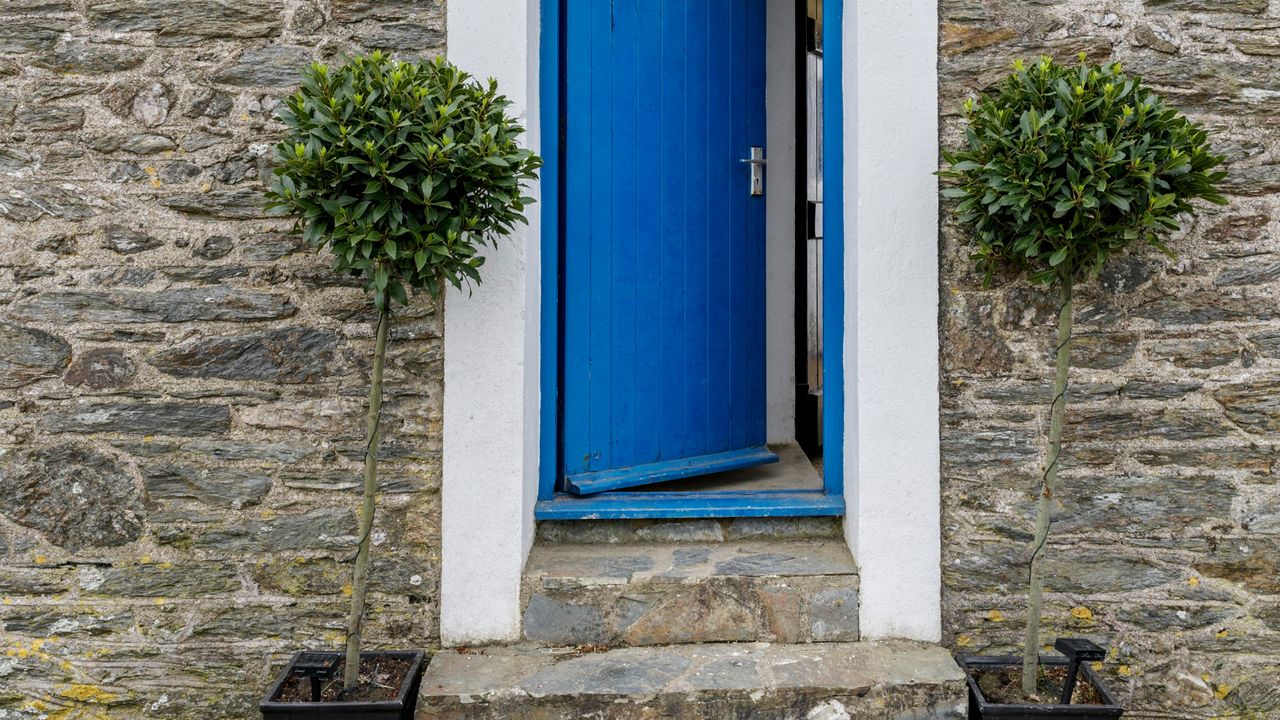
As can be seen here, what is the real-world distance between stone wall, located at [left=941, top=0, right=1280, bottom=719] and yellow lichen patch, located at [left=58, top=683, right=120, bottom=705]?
2.66 metres

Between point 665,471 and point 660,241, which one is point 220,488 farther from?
point 660,241

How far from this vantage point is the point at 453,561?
9.16 ft

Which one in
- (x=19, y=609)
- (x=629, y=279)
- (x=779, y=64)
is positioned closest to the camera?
(x=19, y=609)

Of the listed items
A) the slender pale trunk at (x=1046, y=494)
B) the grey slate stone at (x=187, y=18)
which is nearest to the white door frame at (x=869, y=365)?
the slender pale trunk at (x=1046, y=494)

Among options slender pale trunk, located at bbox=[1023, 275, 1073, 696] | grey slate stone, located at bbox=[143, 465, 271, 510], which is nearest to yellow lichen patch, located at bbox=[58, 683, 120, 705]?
grey slate stone, located at bbox=[143, 465, 271, 510]

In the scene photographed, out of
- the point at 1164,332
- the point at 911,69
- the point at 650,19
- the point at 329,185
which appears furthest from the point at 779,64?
the point at 329,185

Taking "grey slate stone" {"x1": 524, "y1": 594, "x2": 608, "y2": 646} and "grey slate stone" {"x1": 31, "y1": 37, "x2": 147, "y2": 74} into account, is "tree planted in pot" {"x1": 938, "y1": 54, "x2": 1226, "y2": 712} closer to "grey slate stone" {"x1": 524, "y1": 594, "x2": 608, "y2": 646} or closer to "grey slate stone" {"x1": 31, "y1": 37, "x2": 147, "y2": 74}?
"grey slate stone" {"x1": 524, "y1": 594, "x2": 608, "y2": 646}

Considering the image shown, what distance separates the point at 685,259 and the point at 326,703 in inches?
79.3

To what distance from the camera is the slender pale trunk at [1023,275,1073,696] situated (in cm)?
248

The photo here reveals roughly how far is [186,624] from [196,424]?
618 mm

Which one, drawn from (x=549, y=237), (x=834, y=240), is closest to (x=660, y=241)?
(x=549, y=237)

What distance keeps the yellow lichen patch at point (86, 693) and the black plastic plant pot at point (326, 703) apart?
2.16 feet

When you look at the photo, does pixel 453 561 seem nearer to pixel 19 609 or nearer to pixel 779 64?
pixel 19 609

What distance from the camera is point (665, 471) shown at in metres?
3.44
